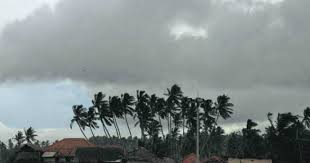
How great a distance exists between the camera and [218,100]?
13300 centimetres

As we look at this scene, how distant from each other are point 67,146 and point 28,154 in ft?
44.7

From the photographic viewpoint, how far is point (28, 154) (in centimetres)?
9894

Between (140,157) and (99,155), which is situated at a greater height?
(99,155)

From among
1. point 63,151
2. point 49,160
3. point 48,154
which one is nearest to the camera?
point 49,160

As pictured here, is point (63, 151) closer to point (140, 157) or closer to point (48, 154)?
point (48, 154)

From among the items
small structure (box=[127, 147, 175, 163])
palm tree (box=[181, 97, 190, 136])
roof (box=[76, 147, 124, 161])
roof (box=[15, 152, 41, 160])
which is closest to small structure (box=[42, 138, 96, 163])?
roof (box=[15, 152, 41, 160])

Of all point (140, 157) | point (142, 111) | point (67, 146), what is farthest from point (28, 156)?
point (142, 111)

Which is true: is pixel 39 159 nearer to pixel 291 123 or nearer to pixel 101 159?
pixel 101 159

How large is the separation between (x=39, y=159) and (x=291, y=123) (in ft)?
188

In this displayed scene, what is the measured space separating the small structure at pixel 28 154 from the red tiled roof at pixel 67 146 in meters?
4.92

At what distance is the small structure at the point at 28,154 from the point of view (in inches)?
3829

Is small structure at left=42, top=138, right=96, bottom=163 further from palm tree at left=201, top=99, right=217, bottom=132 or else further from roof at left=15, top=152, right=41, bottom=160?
palm tree at left=201, top=99, right=217, bottom=132

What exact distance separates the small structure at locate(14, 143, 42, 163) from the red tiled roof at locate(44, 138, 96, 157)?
4918 millimetres

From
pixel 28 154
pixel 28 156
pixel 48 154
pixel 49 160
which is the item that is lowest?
pixel 49 160
